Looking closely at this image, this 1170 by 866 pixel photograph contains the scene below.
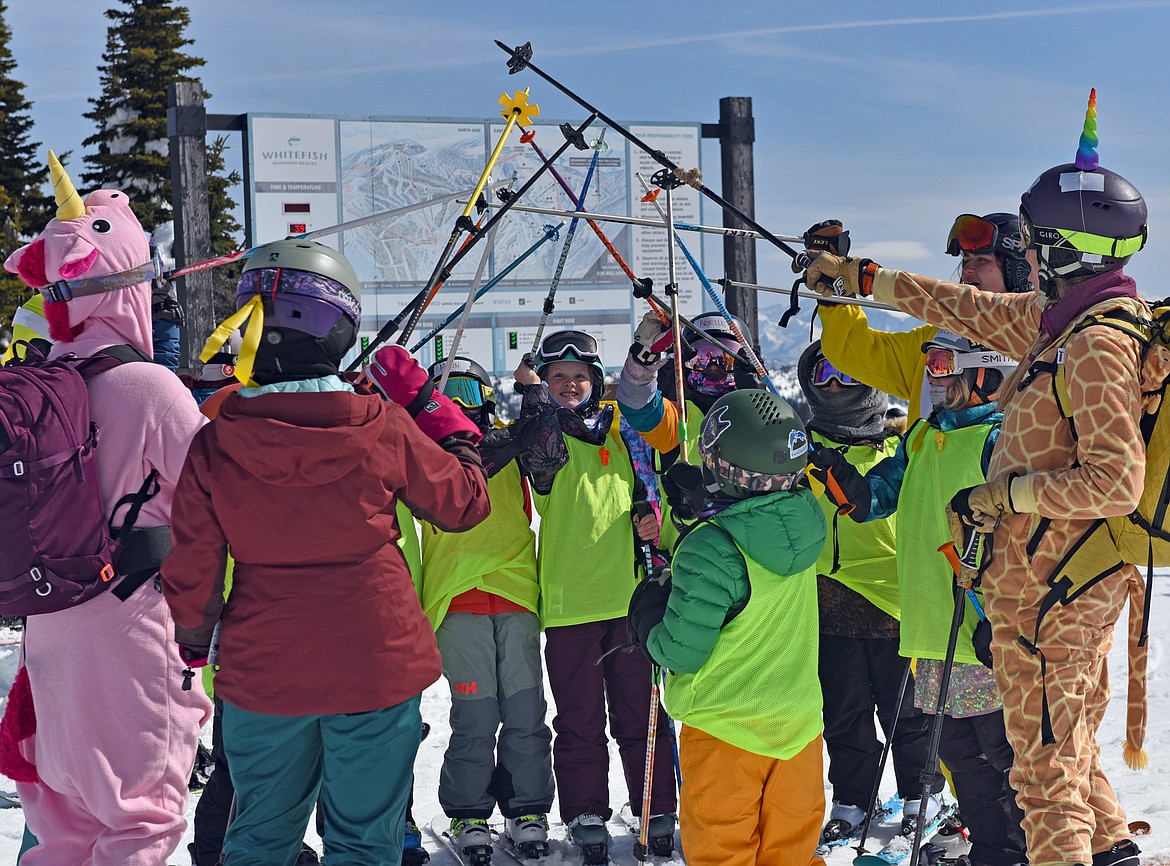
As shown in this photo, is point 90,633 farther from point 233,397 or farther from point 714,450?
point 714,450

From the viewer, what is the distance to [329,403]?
8.85 ft

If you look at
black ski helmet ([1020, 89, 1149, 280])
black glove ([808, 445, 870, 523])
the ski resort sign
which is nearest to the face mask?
black glove ([808, 445, 870, 523])

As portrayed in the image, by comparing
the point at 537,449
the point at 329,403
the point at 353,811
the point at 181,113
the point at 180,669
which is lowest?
the point at 353,811

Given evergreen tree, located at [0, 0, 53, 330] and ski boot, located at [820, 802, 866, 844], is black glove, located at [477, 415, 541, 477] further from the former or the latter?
evergreen tree, located at [0, 0, 53, 330]

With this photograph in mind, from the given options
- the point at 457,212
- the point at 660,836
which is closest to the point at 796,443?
the point at 660,836

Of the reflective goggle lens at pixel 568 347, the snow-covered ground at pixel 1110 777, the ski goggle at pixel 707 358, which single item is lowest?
the snow-covered ground at pixel 1110 777

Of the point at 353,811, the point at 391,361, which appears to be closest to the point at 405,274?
the point at 391,361

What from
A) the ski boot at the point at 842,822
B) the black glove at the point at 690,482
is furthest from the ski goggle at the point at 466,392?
the ski boot at the point at 842,822

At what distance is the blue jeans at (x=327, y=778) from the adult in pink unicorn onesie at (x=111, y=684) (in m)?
0.30

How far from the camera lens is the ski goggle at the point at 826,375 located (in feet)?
14.8

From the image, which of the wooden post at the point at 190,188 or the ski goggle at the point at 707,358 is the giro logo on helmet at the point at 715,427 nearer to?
the ski goggle at the point at 707,358

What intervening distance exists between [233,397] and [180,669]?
81cm

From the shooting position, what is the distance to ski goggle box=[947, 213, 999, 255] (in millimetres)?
4027

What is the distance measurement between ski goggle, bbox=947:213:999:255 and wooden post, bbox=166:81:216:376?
4.86 metres
